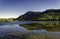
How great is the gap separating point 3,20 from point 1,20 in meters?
2.41

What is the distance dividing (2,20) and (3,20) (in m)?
1.75

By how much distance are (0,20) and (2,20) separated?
8.46 ft

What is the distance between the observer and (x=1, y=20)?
164m

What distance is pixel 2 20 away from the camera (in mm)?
165000

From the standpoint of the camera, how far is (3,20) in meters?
164

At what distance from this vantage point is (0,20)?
165375 mm

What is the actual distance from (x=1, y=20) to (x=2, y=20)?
1.58 meters
